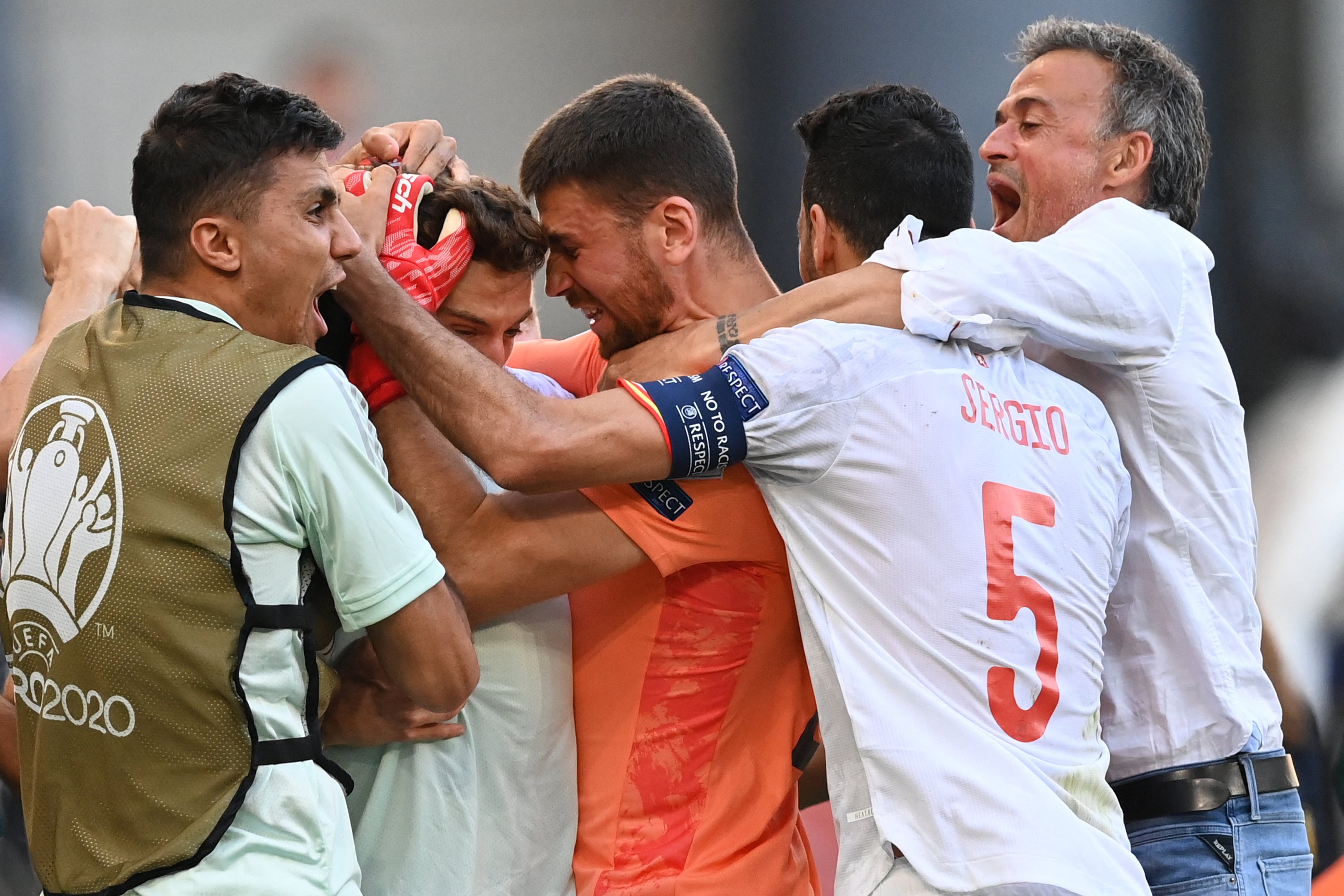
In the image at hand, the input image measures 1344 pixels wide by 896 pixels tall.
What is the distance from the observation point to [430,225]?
1.96 m

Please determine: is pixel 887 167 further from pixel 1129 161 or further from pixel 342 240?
pixel 342 240

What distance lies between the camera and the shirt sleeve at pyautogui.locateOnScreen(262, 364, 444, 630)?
57.0 inches

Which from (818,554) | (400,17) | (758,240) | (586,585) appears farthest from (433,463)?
(400,17)

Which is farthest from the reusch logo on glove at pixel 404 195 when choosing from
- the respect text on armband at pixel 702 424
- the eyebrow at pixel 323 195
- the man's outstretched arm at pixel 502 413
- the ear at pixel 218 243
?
the respect text on armband at pixel 702 424

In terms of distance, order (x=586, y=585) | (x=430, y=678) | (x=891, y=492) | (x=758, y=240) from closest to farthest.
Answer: (x=430, y=678) → (x=891, y=492) → (x=586, y=585) → (x=758, y=240)

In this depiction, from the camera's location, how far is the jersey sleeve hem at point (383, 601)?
4.86ft

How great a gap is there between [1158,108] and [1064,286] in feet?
2.15

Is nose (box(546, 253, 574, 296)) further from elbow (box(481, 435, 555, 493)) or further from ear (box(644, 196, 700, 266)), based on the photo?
elbow (box(481, 435, 555, 493))

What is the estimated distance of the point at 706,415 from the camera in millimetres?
1695

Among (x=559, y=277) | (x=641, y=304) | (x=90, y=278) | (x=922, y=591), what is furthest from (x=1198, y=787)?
(x=90, y=278)

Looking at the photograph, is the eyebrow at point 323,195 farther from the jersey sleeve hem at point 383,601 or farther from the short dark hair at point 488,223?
the jersey sleeve hem at point 383,601

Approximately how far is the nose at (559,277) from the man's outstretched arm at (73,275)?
2.22ft

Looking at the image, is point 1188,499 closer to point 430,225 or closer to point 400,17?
point 430,225

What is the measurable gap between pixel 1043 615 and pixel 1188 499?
0.46 meters
